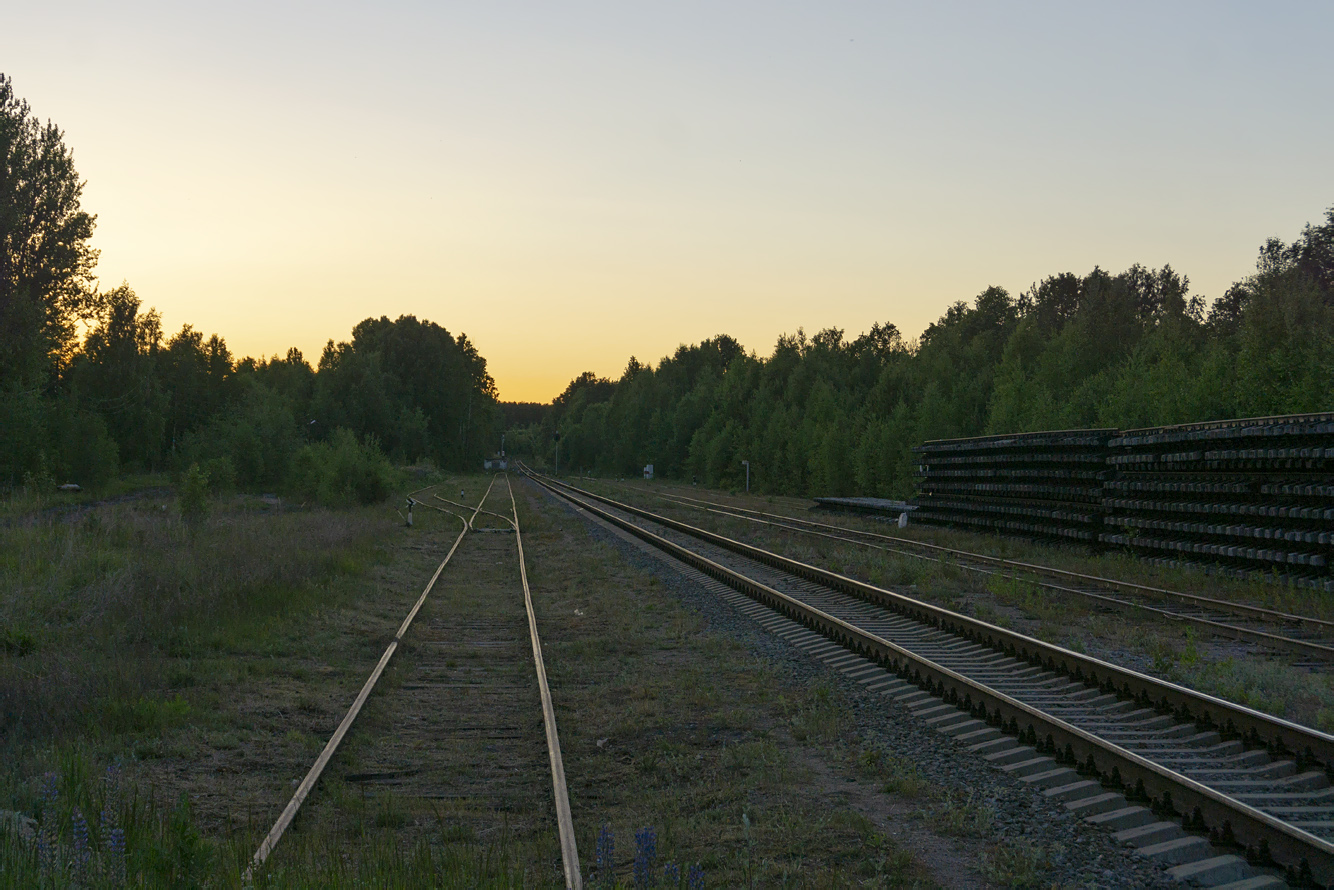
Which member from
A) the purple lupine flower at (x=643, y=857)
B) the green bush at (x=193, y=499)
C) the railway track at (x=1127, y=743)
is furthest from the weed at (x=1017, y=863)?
the green bush at (x=193, y=499)

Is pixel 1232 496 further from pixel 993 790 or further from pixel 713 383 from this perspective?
pixel 713 383

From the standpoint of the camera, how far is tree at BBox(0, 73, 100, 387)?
38.3 m

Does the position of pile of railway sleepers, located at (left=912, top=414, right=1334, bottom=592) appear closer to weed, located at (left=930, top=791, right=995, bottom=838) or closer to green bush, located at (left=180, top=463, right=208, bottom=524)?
weed, located at (left=930, top=791, right=995, bottom=838)

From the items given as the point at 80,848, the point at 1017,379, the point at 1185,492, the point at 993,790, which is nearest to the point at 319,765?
the point at 80,848

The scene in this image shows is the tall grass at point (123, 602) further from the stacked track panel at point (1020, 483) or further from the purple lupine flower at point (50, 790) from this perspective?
the stacked track panel at point (1020, 483)

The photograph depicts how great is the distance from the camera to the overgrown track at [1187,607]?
1077 centimetres

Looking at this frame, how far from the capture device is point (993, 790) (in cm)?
589

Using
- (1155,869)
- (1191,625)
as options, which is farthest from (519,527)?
(1155,869)

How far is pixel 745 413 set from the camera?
296 feet

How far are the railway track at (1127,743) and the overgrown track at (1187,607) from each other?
3347 mm

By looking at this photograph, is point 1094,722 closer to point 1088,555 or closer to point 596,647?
point 596,647

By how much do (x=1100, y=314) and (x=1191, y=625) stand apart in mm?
51128

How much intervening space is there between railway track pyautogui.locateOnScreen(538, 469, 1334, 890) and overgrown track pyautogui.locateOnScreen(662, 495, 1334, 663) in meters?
3.35

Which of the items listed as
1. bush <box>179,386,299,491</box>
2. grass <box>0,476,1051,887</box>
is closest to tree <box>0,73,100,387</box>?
bush <box>179,386,299,491</box>
